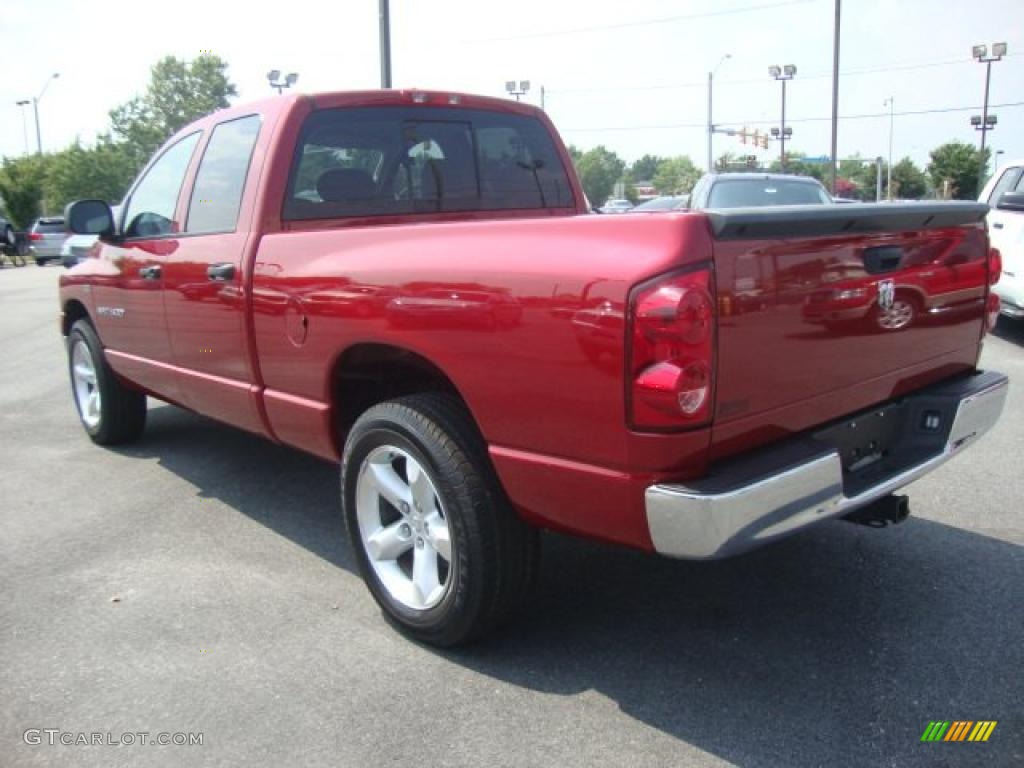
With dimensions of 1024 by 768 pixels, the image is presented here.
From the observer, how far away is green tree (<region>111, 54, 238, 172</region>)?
8619 cm

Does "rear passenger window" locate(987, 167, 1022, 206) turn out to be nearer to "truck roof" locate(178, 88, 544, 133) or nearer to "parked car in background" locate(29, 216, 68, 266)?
"truck roof" locate(178, 88, 544, 133)

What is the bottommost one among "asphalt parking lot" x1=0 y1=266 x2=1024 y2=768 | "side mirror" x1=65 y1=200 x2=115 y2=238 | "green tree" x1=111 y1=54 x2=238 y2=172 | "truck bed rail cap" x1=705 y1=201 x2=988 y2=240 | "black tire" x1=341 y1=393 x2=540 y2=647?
"asphalt parking lot" x1=0 y1=266 x2=1024 y2=768

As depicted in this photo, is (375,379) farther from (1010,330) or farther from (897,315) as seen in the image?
(1010,330)

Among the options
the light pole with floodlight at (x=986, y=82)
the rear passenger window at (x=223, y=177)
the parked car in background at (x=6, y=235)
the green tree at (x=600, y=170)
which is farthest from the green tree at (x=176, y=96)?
the rear passenger window at (x=223, y=177)

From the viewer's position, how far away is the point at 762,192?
37.5 ft

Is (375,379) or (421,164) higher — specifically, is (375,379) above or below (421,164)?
below

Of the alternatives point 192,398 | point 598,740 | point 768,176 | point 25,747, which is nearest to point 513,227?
point 598,740

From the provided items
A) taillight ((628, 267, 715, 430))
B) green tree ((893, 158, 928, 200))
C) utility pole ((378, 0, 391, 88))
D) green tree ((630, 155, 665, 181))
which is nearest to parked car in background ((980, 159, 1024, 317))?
taillight ((628, 267, 715, 430))

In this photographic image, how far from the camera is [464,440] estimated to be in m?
2.89

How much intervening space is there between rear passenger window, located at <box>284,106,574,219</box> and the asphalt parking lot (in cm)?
160

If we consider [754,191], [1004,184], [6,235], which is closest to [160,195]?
[754,191]

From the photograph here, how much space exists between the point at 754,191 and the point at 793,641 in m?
9.13

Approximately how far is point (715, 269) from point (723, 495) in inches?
23.1

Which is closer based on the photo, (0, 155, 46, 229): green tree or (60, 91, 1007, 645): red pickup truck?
(60, 91, 1007, 645): red pickup truck
